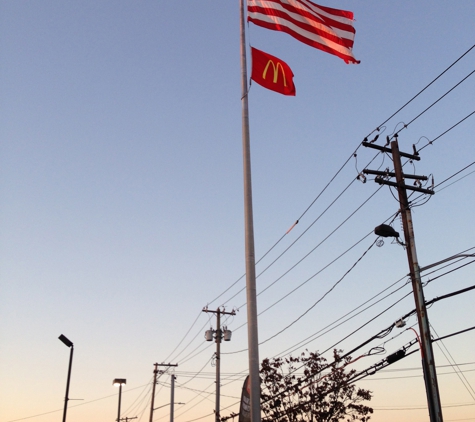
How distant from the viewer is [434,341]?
15.7m

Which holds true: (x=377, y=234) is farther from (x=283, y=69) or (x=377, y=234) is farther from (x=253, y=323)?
(x=253, y=323)

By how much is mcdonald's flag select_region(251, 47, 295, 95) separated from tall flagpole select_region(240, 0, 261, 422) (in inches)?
14.2

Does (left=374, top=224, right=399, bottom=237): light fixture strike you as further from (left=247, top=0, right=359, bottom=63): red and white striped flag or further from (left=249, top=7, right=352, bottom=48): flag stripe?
(left=249, top=7, right=352, bottom=48): flag stripe

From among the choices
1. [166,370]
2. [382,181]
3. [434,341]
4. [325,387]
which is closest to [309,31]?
[382,181]

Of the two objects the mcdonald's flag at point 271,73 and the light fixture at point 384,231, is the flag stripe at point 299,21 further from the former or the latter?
the light fixture at point 384,231

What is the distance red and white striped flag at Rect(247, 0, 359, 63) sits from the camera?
14.4 meters

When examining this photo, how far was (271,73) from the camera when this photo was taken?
1407cm

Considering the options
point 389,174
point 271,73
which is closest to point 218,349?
point 389,174

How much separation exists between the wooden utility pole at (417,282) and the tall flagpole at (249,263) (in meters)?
6.55

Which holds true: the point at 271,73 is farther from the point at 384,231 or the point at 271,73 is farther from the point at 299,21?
the point at 384,231

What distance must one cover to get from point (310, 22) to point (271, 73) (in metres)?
2.15

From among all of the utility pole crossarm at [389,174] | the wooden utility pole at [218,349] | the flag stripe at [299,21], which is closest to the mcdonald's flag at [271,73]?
the flag stripe at [299,21]

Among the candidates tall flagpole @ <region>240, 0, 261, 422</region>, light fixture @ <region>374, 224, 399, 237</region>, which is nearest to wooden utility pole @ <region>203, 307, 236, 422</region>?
light fixture @ <region>374, 224, 399, 237</region>

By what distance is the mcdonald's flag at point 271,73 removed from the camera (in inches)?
543
